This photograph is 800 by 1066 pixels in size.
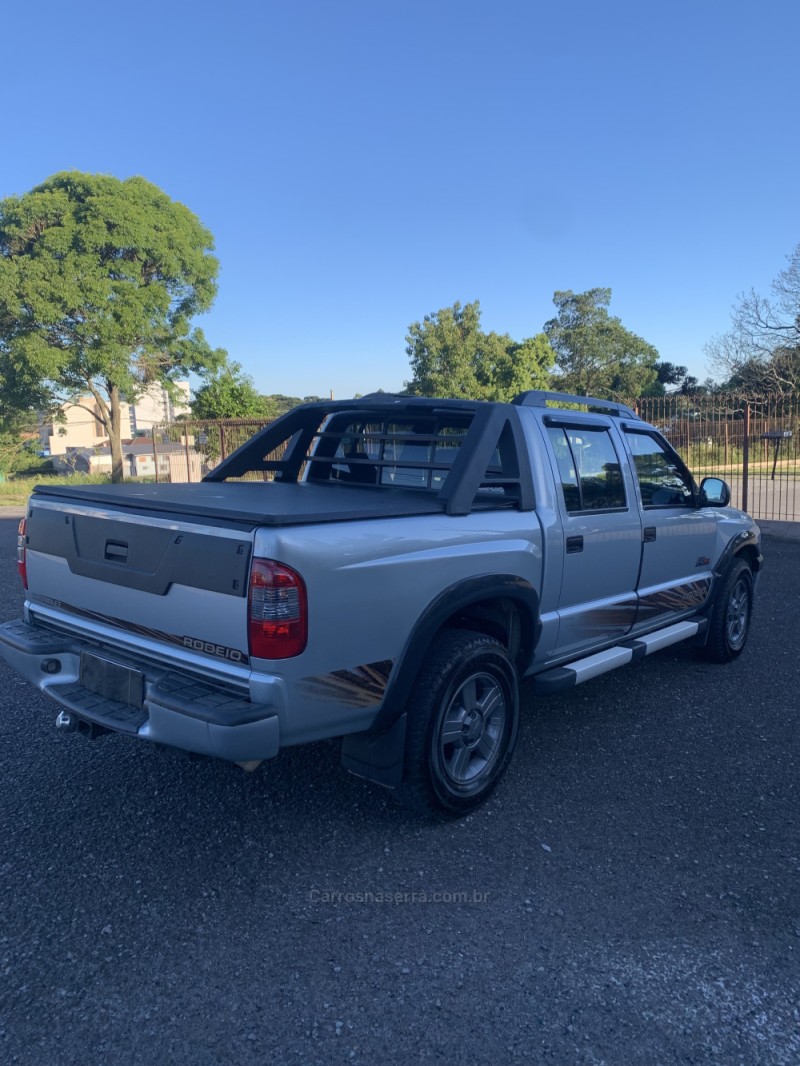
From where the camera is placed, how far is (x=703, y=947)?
252 centimetres

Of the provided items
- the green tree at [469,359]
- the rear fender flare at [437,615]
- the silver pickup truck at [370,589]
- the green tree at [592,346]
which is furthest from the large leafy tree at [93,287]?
the green tree at [592,346]

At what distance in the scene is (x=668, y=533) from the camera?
16.0 feet

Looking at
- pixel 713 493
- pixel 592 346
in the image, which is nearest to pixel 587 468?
pixel 713 493

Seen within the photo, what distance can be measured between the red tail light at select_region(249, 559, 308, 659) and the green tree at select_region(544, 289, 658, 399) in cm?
5422

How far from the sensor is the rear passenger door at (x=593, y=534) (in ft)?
13.2

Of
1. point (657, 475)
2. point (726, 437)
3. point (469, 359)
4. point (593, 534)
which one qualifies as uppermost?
point (469, 359)

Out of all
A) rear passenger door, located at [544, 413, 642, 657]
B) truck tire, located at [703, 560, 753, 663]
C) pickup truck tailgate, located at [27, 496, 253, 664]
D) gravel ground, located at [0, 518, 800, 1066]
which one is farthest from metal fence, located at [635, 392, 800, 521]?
pickup truck tailgate, located at [27, 496, 253, 664]

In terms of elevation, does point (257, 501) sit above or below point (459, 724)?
above

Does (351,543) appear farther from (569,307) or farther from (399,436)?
(569,307)

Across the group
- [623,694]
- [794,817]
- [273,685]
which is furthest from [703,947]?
[623,694]

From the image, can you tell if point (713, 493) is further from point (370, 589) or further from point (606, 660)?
point (370, 589)

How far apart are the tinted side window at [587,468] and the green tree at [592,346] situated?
51906 millimetres

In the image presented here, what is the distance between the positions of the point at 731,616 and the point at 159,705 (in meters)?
4.49

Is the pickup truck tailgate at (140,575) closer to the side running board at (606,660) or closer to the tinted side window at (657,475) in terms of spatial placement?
the side running board at (606,660)
